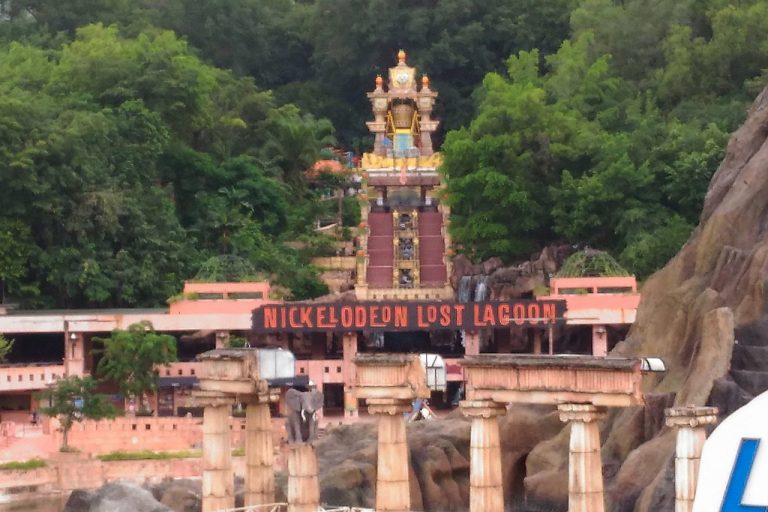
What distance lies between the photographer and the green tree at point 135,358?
6359 cm

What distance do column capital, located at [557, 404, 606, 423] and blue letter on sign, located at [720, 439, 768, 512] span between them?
32.1ft

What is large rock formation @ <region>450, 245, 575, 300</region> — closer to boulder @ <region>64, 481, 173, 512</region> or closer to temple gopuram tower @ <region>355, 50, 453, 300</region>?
temple gopuram tower @ <region>355, 50, 453, 300</region>

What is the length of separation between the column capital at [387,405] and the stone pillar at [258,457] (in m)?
4.36

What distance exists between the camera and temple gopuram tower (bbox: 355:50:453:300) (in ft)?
249

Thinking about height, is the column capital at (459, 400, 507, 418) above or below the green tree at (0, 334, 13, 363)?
below

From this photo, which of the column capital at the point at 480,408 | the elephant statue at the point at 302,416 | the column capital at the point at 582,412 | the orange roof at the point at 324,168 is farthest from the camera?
the orange roof at the point at 324,168

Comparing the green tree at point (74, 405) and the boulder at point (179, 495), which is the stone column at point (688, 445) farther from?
the green tree at point (74, 405)

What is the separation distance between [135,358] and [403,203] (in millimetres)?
21078

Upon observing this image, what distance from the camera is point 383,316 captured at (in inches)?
2594

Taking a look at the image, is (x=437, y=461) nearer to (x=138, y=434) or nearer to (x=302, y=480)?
(x=138, y=434)

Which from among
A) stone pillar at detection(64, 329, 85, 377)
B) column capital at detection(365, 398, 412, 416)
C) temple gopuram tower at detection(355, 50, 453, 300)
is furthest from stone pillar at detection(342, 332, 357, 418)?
column capital at detection(365, 398, 412, 416)

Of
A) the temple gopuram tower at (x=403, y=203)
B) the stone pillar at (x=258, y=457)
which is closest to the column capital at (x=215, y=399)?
the stone pillar at (x=258, y=457)

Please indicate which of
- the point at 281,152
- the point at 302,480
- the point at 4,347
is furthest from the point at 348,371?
the point at 302,480

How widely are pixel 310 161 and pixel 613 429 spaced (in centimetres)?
3791
